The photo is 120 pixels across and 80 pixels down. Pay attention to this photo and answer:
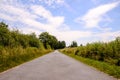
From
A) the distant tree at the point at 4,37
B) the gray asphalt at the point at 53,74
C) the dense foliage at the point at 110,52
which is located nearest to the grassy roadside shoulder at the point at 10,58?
the distant tree at the point at 4,37

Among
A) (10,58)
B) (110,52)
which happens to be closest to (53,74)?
(10,58)

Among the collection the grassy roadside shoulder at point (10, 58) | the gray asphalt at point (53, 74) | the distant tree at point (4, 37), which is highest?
the distant tree at point (4, 37)

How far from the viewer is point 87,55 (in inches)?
1296

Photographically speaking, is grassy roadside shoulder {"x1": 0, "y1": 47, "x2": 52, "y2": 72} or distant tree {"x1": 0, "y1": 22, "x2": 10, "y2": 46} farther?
distant tree {"x1": 0, "y1": 22, "x2": 10, "y2": 46}

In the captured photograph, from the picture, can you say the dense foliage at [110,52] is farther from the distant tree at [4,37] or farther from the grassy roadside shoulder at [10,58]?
the distant tree at [4,37]

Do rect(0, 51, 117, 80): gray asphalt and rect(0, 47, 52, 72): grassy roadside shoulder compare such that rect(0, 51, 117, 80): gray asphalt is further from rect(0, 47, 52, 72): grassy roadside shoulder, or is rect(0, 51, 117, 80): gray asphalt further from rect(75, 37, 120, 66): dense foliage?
rect(75, 37, 120, 66): dense foliage

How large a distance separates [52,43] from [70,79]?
146782mm

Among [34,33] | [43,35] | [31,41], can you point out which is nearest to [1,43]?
[31,41]

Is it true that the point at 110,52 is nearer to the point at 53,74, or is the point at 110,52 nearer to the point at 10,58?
the point at 10,58

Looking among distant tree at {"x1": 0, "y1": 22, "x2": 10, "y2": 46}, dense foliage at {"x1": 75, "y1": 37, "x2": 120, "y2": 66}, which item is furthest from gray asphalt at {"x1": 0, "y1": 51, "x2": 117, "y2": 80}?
distant tree at {"x1": 0, "y1": 22, "x2": 10, "y2": 46}

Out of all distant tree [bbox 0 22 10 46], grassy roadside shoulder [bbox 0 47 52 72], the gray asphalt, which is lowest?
the gray asphalt

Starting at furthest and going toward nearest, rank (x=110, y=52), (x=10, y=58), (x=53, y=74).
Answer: (x=10, y=58) → (x=110, y=52) → (x=53, y=74)

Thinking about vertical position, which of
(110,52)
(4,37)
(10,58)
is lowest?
(10,58)

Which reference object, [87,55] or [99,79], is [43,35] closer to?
[87,55]
